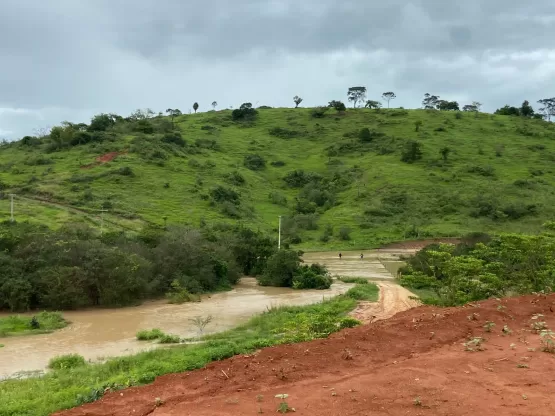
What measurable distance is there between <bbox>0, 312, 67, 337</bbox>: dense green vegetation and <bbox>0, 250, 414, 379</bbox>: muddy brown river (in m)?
0.54

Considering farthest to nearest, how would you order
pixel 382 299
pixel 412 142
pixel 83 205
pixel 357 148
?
pixel 357 148 → pixel 412 142 → pixel 83 205 → pixel 382 299

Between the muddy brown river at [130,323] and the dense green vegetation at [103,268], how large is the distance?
3.29ft

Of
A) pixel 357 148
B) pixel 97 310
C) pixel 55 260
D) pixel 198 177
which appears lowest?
pixel 97 310

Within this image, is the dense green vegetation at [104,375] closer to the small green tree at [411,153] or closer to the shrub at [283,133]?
the small green tree at [411,153]

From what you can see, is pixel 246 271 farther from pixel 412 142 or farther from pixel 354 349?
pixel 412 142

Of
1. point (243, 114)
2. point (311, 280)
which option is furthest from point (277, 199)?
point (243, 114)

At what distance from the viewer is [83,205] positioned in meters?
53.2

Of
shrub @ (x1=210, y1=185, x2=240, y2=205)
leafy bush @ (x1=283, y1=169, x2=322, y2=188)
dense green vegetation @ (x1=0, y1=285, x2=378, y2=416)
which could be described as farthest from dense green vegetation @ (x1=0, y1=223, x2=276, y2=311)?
leafy bush @ (x1=283, y1=169, x2=322, y2=188)

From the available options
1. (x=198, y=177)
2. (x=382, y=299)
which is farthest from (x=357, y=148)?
(x=382, y=299)

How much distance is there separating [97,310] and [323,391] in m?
22.9

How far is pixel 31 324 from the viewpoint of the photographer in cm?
2291

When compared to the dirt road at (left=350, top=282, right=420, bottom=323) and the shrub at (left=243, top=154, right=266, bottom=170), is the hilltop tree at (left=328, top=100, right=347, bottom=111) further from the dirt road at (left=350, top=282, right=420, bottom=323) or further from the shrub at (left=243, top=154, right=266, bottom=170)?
the dirt road at (left=350, top=282, right=420, bottom=323)

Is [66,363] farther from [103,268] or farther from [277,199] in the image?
[277,199]

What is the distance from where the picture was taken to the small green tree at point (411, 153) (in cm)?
7938
